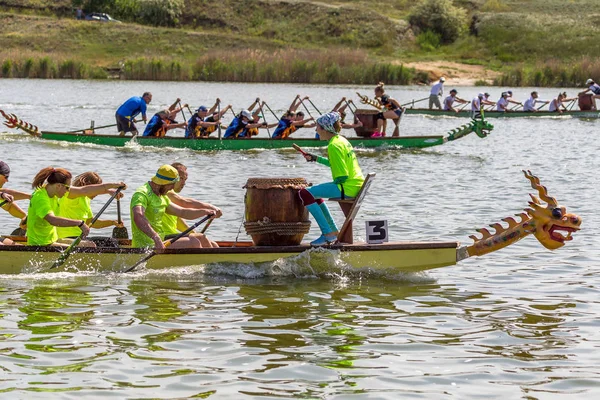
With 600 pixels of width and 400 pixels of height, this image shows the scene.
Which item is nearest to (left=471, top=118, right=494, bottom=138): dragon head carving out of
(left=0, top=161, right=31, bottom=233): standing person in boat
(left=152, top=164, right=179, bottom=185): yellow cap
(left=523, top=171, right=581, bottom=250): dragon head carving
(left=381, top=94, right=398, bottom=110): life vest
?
(left=381, top=94, right=398, bottom=110): life vest

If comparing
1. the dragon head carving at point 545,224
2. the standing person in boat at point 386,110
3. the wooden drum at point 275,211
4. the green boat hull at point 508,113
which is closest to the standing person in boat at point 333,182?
the wooden drum at point 275,211

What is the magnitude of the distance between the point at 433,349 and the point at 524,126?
3480cm

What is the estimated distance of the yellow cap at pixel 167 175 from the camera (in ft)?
40.8

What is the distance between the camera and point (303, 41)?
9344 cm

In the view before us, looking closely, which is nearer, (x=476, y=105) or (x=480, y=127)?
(x=480, y=127)

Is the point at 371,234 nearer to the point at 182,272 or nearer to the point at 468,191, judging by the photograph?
the point at 182,272

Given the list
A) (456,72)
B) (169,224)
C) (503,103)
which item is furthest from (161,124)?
(456,72)

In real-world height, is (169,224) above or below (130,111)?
below

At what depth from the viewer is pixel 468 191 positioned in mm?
23047

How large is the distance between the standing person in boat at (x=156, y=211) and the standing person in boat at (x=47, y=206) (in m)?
0.63

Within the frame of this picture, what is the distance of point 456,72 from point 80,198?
65.6 metres

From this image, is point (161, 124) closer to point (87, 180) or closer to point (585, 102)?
point (87, 180)

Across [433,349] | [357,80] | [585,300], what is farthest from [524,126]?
[433,349]

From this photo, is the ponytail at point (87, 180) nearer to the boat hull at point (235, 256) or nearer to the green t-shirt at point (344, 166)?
the boat hull at point (235, 256)
